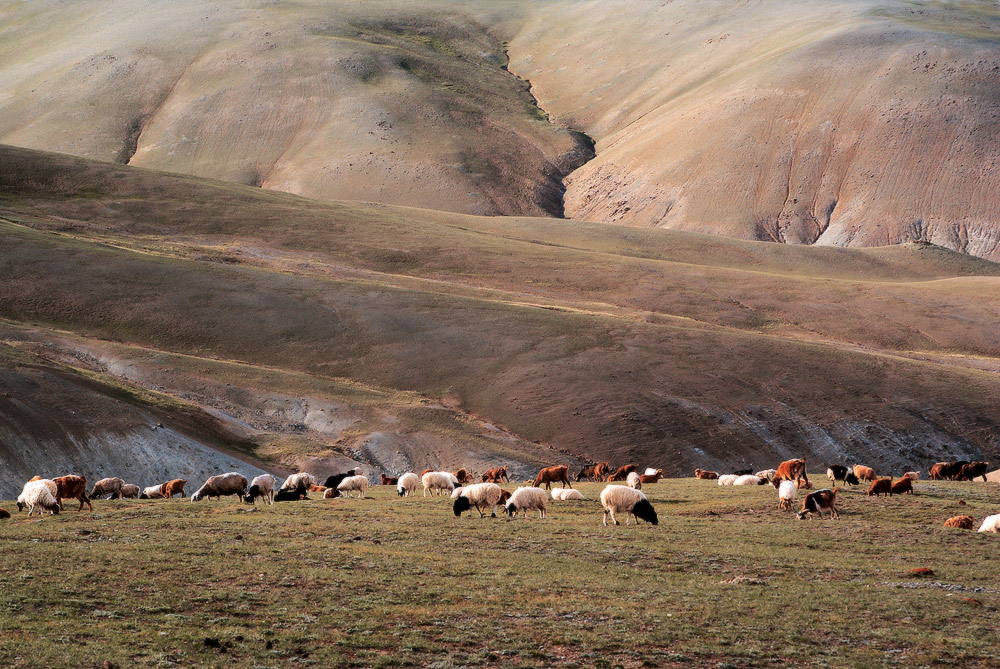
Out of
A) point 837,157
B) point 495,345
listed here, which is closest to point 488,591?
point 495,345

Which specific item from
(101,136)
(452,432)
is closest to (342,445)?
(452,432)

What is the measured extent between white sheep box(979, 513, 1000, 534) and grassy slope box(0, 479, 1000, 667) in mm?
930

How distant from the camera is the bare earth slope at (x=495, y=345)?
194ft

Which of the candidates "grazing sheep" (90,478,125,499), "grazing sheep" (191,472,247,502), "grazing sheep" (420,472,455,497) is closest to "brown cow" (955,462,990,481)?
"grazing sheep" (420,472,455,497)

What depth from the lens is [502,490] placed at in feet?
94.1

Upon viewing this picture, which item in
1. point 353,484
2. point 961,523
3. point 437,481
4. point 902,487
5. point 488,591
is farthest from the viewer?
point 353,484

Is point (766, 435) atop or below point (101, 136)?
atop

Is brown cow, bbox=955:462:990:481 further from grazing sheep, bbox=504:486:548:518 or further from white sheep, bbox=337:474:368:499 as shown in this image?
white sheep, bbox=337:474:368:499

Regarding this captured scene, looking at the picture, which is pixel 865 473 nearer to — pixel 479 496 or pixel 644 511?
pixel 644 511

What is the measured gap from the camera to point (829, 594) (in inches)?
733

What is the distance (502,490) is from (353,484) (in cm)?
889

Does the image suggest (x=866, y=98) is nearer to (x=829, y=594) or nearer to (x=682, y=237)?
(x=682, y=237)

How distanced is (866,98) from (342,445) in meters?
156

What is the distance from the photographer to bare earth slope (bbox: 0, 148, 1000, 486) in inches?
2327
